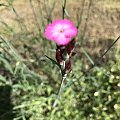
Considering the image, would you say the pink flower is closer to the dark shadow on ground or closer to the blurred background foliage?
the blurred background foliage

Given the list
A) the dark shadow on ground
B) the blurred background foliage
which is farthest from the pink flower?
the dark shadow on ground

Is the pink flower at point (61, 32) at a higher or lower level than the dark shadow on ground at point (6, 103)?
lower

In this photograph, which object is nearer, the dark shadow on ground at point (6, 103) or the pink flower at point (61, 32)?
the pink flower at point (61, 32)

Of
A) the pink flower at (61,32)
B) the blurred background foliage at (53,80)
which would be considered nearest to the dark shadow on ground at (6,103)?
the blurred background foliage at (53,80)

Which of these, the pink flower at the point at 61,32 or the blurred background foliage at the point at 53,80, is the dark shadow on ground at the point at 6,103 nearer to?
the blurred background foliage at the point at 53,80

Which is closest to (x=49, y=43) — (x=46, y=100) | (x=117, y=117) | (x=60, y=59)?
(x=46, y=100)

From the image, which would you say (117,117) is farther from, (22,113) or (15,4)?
(15,4)
